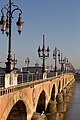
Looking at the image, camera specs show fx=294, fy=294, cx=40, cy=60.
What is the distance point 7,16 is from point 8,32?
104 centimetres

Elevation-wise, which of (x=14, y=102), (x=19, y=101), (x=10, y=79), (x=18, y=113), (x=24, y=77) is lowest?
(x=18, y=113)

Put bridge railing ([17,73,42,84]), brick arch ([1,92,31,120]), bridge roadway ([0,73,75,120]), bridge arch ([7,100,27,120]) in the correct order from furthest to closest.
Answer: bridge arch ([7,100,27,120]), bridge railing ([17,73,42,84]), brick arch ([1,92,31,120]), bridge roadway ([0,73,75,120])

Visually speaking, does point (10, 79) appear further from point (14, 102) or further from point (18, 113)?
point (18, 113)

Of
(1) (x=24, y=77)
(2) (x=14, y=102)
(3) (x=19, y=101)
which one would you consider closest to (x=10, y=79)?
(2) (x=14, y=102)

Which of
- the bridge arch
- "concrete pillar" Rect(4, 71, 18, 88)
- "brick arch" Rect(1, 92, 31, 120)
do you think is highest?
"concrete pillar" Rect(4, 71, 18, 88)

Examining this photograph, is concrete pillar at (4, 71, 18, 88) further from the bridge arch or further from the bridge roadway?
the bridge arch

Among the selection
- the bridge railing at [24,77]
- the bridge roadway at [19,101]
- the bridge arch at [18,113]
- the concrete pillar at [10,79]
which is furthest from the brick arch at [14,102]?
the bridge railing at [24,77]

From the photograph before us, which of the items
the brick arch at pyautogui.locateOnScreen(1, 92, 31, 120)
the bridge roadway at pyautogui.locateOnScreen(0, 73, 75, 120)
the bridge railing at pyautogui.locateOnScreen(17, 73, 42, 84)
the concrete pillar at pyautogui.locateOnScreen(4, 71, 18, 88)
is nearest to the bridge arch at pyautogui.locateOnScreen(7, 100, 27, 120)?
the bridge roadway at pyautogui.locateOnScreen(0, 73, 75, 120)

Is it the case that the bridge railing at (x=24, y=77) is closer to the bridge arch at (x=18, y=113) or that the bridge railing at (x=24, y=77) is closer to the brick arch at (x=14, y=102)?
the brick arch at (x=14, y=102)

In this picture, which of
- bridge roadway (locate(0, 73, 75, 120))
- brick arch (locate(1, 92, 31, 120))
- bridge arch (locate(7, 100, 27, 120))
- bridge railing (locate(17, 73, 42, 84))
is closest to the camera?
bridge roadway (locate(0, 73, 75, 120))

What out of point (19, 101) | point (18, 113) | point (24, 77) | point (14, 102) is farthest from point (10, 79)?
point (18, 113)

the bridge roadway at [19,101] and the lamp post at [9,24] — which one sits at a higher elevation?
the lamp post at [9,24]

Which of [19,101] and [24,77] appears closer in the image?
[19,101]

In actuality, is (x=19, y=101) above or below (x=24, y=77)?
below
